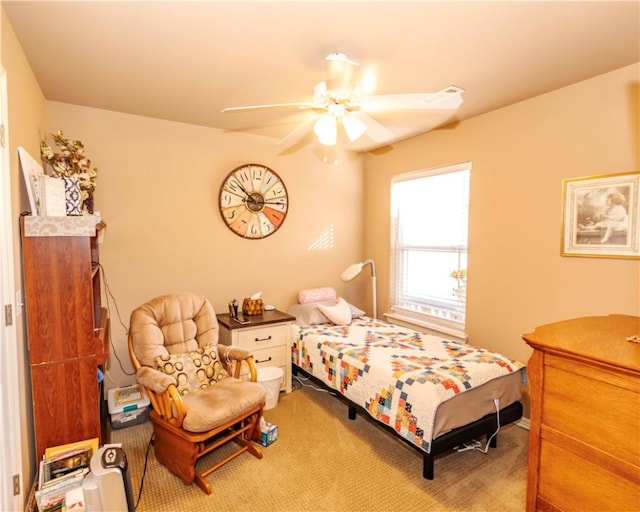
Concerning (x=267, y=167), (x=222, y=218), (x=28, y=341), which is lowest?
(x=28, y=341)

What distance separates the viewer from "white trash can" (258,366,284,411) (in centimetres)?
308

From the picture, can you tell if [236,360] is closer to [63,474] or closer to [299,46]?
[63,474]

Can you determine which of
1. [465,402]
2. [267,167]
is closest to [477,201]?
[465,402]

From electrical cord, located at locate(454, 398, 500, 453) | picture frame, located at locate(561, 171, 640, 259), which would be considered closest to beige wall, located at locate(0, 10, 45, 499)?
electrical cord, located at locate(454, 398, 500, 453)

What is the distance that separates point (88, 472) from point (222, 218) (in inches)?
90.4

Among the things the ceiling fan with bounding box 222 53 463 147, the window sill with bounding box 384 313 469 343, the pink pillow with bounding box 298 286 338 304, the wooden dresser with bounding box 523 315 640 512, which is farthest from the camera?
the pink pillow with bounding box 298 286 338 304

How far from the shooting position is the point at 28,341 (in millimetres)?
1962

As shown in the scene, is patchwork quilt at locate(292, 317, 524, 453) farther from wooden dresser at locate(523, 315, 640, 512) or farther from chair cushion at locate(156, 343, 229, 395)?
chair cushion at locate(156, 343, 229, 395)

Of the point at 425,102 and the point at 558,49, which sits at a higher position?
the point at 558,49

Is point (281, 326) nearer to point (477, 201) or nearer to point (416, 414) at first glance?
point (416, 414)

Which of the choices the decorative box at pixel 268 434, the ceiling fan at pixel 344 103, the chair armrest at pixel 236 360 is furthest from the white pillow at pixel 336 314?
the ceiling fan at pixel 344 103

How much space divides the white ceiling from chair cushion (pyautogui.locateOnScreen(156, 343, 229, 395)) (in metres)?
1.92

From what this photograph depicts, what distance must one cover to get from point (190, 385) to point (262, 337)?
0.85 meters

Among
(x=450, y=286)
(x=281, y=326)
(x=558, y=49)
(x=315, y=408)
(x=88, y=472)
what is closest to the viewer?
(x=88, y=472)
